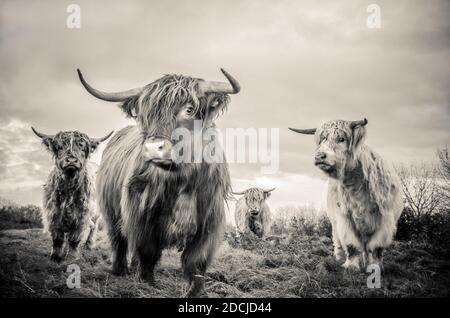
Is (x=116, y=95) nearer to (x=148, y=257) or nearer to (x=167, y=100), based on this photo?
(x=167, y=100)

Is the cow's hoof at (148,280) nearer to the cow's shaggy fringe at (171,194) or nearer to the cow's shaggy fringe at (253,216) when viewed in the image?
the cow's shaggy fringe at (171,194)

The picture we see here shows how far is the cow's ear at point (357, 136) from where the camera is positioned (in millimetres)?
5230

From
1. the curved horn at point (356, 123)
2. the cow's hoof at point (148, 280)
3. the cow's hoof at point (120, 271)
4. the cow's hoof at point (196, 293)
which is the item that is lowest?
the cow's hoof at point (196, 293)

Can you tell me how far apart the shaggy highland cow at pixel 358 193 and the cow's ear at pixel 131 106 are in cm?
211

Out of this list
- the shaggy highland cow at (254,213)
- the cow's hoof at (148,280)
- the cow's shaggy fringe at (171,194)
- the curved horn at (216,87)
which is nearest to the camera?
the cow's shaggy fringe at (171,194)

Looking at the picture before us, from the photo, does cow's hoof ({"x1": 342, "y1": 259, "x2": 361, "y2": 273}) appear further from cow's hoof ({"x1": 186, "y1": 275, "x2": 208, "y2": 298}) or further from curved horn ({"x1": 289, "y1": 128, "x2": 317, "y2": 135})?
cow's hoof ({"x1": 186, "y1": 275, "x2": 208, "y2": 298})

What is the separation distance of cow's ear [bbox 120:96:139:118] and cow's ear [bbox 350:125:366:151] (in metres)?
2.58

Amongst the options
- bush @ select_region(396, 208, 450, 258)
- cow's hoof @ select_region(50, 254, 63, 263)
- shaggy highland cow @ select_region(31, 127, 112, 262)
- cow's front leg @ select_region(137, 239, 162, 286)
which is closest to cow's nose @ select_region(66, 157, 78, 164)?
shaggy highland cow @ select_region(31, 127, 112, 262)

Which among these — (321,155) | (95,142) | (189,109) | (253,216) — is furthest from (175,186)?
(253,216)

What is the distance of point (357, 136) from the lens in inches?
206

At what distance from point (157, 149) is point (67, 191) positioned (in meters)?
2.45

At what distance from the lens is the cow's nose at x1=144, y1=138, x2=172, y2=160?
3.56 meters

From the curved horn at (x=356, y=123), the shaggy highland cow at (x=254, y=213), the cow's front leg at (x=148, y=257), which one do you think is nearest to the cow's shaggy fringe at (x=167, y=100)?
the cow's front leg at (x=148, y=257)

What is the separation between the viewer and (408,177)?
7.44 meters
